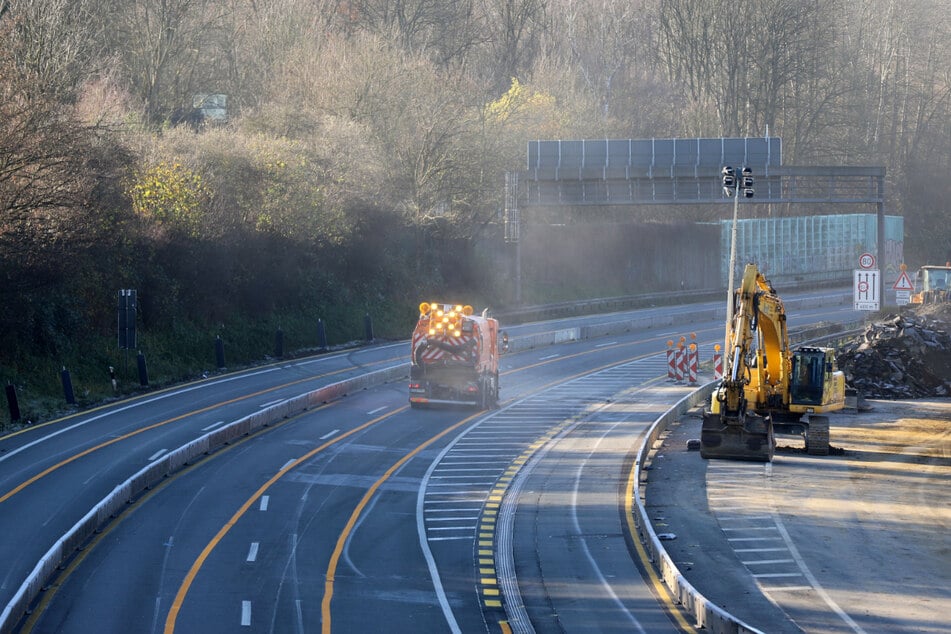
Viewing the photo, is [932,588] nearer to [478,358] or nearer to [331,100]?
[478,358]

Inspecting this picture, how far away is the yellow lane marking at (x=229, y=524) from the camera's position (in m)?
17.2

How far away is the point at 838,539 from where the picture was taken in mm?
22531

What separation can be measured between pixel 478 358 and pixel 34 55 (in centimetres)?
2064

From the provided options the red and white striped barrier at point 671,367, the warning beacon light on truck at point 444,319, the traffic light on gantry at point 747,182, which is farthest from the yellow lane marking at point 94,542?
the red and white striped barrier at point 671,367

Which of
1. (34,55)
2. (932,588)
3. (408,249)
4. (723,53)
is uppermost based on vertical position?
(723,53)

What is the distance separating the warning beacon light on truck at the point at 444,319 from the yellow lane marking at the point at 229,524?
3.09 m

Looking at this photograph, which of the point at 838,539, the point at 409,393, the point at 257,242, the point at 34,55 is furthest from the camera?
the point at 257,242

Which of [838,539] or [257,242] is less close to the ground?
[257,242]

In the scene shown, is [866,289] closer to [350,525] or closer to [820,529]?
[820,529]

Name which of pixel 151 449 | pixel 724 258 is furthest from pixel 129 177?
pixel 724 258

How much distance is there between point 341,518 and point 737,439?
10594 mm

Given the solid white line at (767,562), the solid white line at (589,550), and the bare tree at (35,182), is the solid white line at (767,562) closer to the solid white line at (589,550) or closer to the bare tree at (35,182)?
the solid white line at (589,550)

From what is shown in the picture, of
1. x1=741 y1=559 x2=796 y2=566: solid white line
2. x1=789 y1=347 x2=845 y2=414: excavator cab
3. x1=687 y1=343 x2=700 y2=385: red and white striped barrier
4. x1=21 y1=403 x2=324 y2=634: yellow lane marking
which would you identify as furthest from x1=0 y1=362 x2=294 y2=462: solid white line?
x1=789 y1=347 x2=845 y2=414: excavator cab

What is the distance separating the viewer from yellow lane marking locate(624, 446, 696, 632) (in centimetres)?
1708
